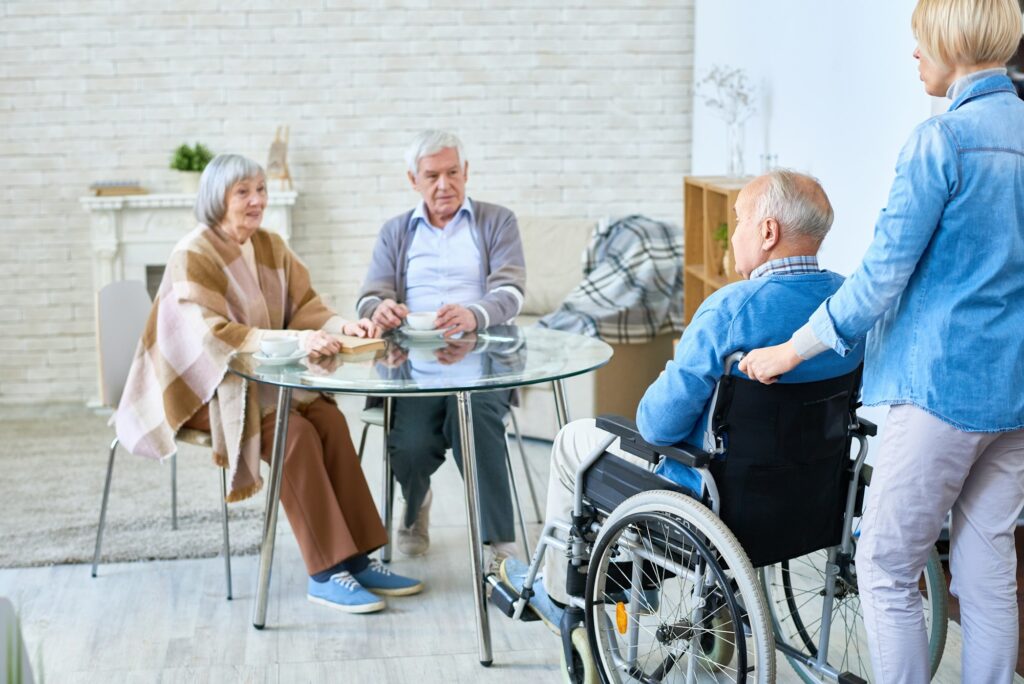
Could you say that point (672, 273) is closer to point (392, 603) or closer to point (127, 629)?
point (392, 603)

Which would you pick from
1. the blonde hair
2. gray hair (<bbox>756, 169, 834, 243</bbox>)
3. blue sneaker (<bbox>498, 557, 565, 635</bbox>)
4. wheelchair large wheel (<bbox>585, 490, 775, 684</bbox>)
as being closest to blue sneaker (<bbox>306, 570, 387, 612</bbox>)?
blue sneaker (<bbox>498, 557, 565, 635</bbox>)

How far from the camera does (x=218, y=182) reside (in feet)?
9.52

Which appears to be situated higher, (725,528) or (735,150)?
(735,150)

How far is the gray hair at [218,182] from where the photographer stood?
9.51ft

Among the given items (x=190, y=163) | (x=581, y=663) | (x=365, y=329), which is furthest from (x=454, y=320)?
(x=190, y=163)

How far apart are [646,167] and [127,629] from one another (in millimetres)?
3444

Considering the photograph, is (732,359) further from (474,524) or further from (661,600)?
(474,524)

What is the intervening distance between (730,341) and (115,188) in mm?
3854

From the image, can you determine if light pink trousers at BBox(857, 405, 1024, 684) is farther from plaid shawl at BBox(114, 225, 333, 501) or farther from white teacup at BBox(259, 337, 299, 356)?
plaid shawl at BBox(114, 225, 333, 501)

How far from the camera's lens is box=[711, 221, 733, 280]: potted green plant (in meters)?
3.80

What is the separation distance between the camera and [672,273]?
442 centimetres

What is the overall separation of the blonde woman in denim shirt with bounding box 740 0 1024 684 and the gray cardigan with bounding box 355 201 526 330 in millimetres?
1387

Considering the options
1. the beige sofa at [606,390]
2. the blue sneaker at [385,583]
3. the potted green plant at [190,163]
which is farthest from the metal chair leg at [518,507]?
the potted green plant at [190,163]

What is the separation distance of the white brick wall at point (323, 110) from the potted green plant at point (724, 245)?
1401 mm
